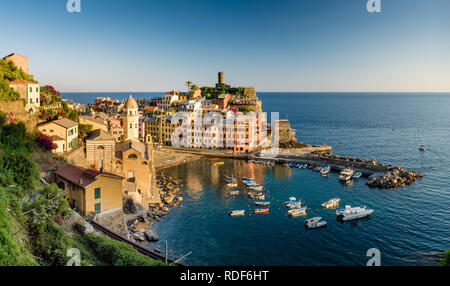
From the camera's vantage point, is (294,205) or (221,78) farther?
(221,78)

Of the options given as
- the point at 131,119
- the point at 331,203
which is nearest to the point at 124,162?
the point at 131,119

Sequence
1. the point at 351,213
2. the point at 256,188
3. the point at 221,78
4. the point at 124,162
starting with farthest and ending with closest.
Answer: the point at 221,78
the point at 256,188
the point at 351,213
the point at 124,162

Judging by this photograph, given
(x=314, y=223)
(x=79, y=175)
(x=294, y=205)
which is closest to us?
(x=79, y=175)

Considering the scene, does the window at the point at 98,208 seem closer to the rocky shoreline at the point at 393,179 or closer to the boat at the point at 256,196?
the boat at the point at 256,196

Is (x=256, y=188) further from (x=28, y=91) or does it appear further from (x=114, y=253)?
(x=28, y=91)

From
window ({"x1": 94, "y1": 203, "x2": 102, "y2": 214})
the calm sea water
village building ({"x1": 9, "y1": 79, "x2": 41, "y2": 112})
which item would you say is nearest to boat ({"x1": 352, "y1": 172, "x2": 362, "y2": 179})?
the calm sea water

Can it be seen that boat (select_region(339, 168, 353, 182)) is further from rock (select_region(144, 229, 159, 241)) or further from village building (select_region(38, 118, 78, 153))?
village building (select_region(38, 118, 78, 153))

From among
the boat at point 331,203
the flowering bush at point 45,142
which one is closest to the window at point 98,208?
the flowering bush at point 45,142

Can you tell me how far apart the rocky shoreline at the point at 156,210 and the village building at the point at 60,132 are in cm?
965

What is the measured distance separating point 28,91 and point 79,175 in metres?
14.6

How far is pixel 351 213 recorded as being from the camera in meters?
33.3

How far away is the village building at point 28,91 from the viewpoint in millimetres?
33850
